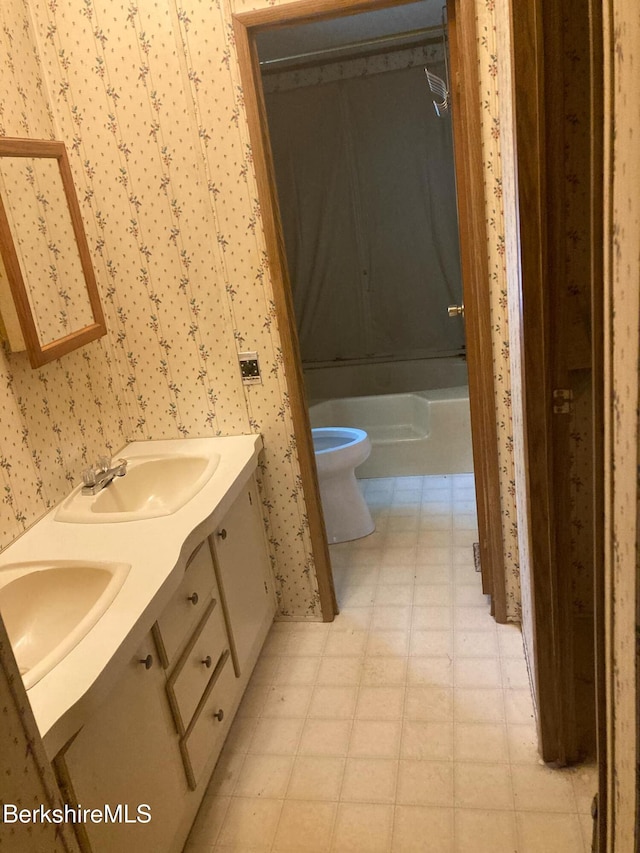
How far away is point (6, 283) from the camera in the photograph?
5.60 ft

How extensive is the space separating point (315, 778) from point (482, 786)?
458 mm

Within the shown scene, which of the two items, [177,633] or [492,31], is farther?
[492,31]

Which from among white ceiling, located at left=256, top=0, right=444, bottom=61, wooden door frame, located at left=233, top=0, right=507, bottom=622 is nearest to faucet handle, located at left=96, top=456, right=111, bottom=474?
wooden door frame, located at left=233, top=0, right=507, bottom=622

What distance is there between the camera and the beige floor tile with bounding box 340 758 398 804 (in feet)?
5.89

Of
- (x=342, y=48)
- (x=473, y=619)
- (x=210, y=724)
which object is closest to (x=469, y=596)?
(x=473, y=619)

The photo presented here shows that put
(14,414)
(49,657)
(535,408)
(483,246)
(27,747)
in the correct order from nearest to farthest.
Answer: (27,747)
(49,657)
(535,408)
(14,414)
(483,246)

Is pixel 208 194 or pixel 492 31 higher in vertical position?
pixel 492 31

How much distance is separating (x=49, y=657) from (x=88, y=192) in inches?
60.9

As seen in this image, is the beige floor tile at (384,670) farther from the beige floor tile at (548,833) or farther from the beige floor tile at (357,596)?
the beige floor tile at (548,833)

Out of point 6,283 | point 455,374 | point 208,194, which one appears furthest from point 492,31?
point 455,374

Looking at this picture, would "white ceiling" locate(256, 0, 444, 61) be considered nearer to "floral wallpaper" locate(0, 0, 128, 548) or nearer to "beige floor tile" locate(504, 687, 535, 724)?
"floral wallpaper" locate(0, 0, 128, 548)

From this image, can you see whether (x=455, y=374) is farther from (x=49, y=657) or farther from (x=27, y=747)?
(x=27, y=747)

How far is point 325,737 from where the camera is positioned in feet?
6.62

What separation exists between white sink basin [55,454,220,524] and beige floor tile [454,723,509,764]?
105 cm
